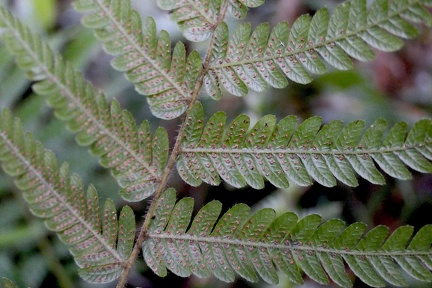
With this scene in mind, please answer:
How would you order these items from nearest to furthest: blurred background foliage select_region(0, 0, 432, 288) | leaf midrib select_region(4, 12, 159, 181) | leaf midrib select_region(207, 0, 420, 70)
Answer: leaf midrib select_region(207, 0, 420, 70) → leaf midrib select_region(4, 12, 159, 181) → blurred background foliage select_region(0, 0, 432, 288)

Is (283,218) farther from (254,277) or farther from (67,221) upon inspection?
(67,221)

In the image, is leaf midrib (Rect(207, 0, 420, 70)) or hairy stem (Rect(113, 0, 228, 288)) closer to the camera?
leaf midrib (Rect(207, 0, 420, 70))

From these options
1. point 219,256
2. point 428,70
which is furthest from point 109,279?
point 428,70

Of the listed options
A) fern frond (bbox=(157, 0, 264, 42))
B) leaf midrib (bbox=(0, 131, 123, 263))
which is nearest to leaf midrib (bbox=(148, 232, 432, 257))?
leaf midrib (bbox=(0, 131, 123, 263))

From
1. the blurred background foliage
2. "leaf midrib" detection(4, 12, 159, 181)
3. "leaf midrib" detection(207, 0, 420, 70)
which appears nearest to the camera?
"leaf midrib" detection(207, 0, 420, 70)


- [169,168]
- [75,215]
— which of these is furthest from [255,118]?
[75,215]

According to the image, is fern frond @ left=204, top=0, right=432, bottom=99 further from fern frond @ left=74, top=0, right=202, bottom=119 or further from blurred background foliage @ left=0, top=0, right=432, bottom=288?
blurred background foliage @ left=0, top=0, right=432, bottom=288

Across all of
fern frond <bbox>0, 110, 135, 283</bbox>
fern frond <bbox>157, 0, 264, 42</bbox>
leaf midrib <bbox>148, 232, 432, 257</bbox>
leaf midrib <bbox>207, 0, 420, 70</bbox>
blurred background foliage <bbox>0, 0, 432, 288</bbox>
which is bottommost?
blurred background foliage <bbox>0, 0, 432, 288</bbox>

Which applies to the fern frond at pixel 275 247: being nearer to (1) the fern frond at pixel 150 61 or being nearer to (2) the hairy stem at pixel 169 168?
(2) the hairy stem at pixel 169 168
